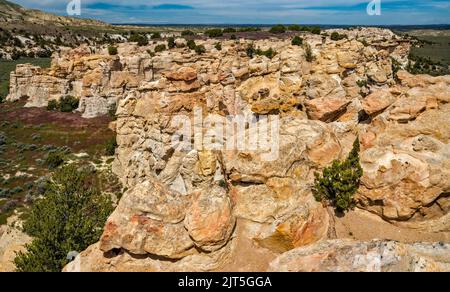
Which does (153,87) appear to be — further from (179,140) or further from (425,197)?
(425,197)

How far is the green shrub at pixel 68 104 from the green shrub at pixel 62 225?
135ft

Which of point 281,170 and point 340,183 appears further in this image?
point 281,170

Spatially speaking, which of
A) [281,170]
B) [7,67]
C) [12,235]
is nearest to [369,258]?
[281,170]

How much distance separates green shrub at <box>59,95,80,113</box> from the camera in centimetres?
6404

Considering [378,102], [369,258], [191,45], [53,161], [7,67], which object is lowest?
[53,161]

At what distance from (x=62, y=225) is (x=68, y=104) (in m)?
48.3

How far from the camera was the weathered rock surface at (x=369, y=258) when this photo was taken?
473 inches

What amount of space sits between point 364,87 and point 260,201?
1872 centimetres

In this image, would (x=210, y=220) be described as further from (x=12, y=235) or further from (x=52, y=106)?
(x=52, y=106)

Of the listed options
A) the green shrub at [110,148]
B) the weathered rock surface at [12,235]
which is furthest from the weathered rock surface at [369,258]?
the green shrub at [110,148]

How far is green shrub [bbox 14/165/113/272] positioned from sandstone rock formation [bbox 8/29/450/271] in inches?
178

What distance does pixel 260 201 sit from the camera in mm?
19359

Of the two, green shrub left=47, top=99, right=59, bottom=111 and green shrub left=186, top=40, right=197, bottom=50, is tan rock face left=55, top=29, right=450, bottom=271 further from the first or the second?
green shrub left=47, top=99, right=59, bottom=111

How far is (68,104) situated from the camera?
213 feet
